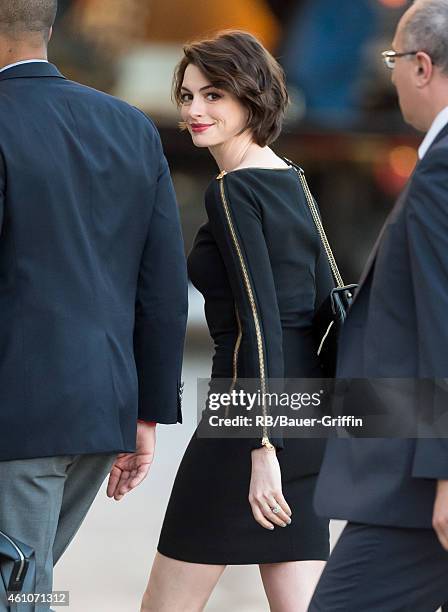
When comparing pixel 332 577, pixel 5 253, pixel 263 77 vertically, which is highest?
pixel 263 77

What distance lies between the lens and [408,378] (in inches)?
105

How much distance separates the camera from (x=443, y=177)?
2588mm

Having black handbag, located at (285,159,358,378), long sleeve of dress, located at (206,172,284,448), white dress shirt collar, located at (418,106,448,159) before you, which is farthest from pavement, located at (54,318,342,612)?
white dress shirt collar, located at (418,106,448,159)

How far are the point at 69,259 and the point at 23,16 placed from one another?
602 mm

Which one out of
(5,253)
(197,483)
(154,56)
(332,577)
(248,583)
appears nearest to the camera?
(332,577)

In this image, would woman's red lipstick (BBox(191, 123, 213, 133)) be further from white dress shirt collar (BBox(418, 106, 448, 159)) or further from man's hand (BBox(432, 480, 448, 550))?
man's hand (BBox(432, 480, 448, 550))

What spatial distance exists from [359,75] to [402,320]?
32.7ft

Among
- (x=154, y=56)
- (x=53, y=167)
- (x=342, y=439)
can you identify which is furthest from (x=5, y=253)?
(x=154, y=56)

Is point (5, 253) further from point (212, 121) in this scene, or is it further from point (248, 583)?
point (248, 583)

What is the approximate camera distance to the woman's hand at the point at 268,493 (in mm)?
3383

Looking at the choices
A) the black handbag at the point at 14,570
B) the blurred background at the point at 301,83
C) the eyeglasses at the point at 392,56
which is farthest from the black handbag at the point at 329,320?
the blurred background at the point at 301,83

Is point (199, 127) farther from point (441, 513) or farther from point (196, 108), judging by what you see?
point (441, 513)

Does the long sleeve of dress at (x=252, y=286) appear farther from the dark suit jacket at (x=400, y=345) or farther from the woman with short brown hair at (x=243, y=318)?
the dark suit jacket at (x=400, y=345)

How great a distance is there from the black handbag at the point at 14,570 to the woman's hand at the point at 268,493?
24.8 inches
